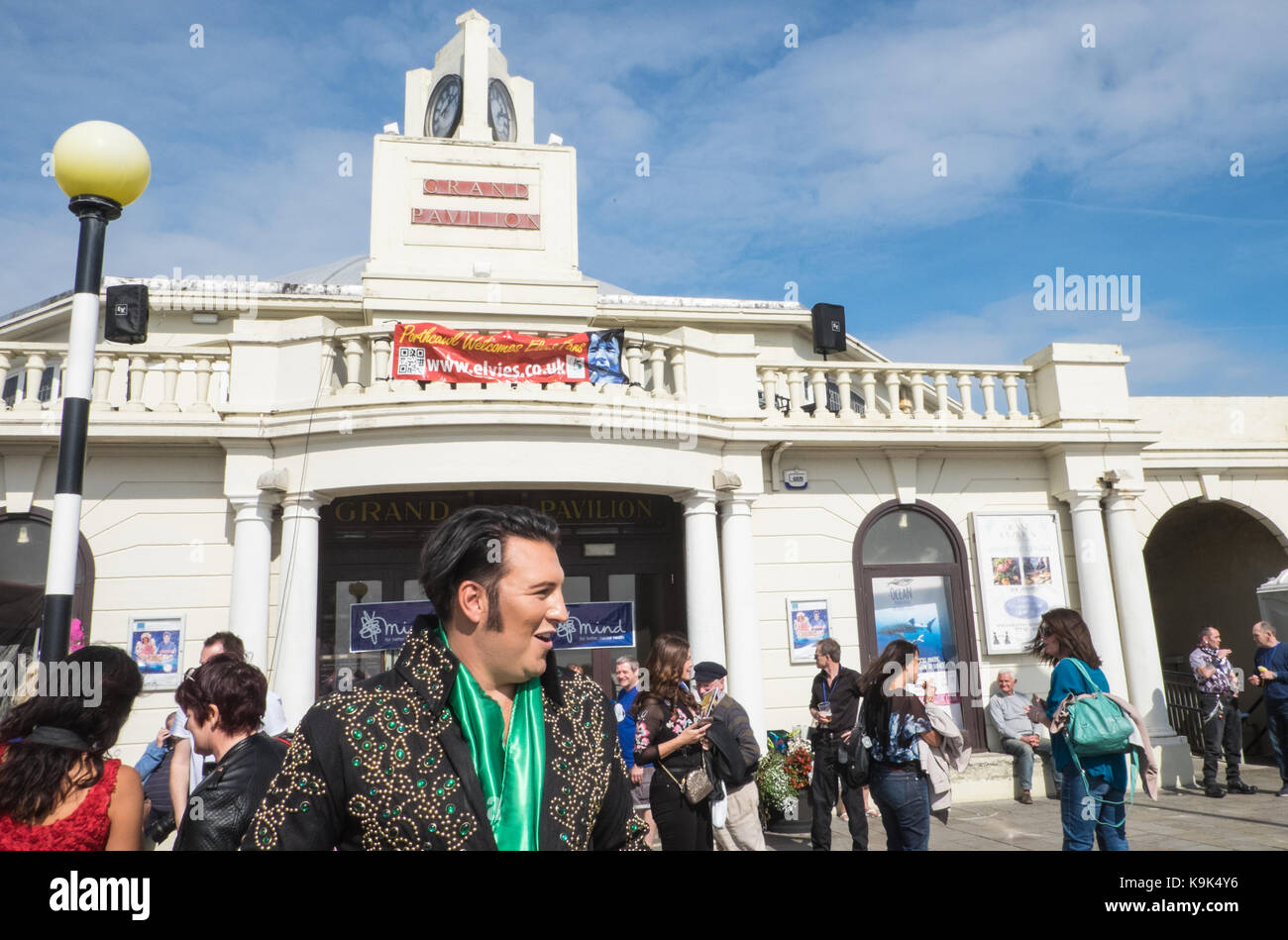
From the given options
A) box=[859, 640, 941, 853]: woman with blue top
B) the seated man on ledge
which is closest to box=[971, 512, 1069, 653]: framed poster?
the seated man on ledge

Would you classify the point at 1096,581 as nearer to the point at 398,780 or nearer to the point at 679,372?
the point at 679,372

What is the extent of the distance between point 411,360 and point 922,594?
7.33 meters

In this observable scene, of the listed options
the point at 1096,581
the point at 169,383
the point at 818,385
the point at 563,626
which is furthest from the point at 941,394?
the point at 169,383

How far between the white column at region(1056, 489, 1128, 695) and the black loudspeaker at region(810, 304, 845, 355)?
380cm

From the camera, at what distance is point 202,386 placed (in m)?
10.3

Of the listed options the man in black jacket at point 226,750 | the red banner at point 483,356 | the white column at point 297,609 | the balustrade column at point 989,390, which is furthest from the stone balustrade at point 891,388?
the man in black jacket at point 226,750

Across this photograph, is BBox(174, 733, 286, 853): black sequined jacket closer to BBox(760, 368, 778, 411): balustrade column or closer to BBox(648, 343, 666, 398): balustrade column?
BBox(648, 343, 666, 398): balustrade column

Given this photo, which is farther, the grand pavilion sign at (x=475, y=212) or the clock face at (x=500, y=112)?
the clock face at (x=500, y=112)

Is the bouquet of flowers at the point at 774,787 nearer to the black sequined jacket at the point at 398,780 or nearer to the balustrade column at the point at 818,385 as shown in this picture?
the balustrade column at the point at 818,385

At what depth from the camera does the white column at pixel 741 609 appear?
9930mm

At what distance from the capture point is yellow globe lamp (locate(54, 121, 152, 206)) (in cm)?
484

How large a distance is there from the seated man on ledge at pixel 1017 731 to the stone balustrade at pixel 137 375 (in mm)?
10410
